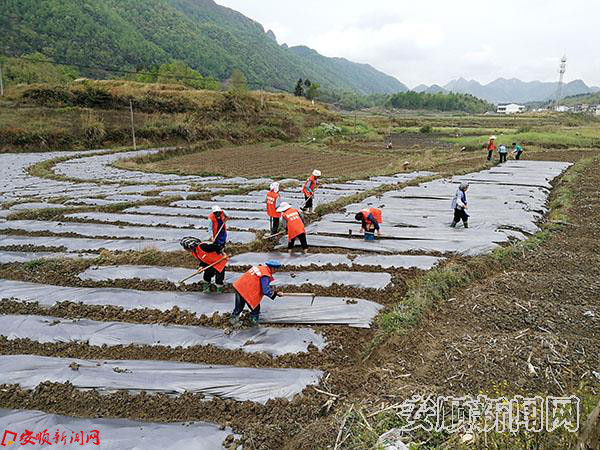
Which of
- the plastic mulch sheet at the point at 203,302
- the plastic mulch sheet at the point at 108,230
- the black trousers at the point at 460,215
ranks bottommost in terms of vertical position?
the plastic mulch sheet at the point at 203,302

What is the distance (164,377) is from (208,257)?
85.8 inches

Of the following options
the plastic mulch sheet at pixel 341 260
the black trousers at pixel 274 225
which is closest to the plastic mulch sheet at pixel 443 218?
the plastic mulch sheet at pixel 341 260

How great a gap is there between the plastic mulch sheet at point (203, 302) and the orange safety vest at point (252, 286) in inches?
18.6

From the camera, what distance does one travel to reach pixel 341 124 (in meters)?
45.3

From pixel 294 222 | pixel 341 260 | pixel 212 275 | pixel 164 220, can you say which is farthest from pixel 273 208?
pixel 164 220

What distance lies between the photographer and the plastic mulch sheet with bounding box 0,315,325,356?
5061mm

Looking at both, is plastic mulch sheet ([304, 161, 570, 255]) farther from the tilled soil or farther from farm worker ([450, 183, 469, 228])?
the tilled soil

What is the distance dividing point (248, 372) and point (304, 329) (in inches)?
43.1

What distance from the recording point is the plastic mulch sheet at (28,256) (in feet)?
26.1

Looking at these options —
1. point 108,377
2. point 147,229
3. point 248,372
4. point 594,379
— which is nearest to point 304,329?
point 248,372

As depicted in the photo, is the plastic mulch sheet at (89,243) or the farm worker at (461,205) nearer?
the plastic mulch sheet at (89,243)

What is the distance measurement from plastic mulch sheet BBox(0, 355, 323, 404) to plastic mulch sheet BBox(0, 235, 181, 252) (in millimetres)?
3937

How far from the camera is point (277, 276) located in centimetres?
707

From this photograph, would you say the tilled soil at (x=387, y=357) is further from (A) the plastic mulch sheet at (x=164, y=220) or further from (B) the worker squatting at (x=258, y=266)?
(A) the plastic mulch sheet at (x=164, y=220)
